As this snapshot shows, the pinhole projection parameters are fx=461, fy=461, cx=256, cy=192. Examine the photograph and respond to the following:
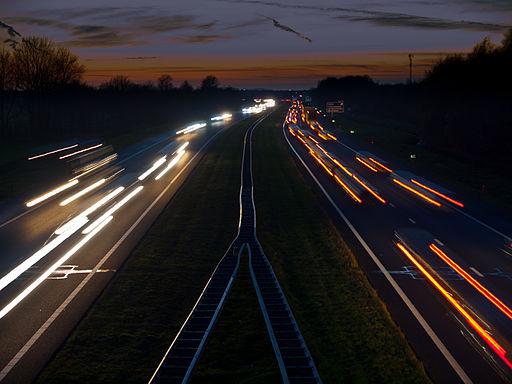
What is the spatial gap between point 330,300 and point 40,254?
44.4ft

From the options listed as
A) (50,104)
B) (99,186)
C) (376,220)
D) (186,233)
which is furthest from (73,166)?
(50,104)

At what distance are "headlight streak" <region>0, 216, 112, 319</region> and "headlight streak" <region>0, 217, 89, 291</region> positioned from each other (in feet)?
3.20

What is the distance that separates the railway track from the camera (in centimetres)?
1208

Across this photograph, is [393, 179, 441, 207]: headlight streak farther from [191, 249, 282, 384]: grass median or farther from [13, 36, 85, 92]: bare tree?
[13, 36, 85, 92]: bare tree

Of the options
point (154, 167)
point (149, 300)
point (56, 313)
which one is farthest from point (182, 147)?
point (56, 313)

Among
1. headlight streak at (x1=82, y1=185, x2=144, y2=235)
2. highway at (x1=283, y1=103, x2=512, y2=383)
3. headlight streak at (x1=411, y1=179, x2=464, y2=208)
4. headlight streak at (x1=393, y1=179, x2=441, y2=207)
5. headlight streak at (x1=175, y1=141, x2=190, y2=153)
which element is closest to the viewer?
highway at (x1=283, y1=103, x2=512, y2=383)

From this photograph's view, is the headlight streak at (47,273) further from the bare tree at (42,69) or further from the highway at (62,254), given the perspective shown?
the bare tree at (42,69)

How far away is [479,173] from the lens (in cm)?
4412

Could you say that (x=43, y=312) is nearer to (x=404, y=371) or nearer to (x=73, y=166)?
(x=404, y=371)

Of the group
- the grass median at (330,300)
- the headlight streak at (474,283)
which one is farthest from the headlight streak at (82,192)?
the headlight streak at (474,283)

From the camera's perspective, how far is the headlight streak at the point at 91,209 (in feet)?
83.1

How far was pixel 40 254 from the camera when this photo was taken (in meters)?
21.4

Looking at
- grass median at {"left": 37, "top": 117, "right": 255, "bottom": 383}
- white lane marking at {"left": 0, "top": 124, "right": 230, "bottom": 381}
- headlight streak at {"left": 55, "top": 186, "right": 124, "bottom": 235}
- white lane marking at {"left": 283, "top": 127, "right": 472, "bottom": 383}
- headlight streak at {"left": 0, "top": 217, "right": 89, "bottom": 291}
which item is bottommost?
white lane marking at {"left": 283, "top": 127, "right": 472, "bottom": 383}

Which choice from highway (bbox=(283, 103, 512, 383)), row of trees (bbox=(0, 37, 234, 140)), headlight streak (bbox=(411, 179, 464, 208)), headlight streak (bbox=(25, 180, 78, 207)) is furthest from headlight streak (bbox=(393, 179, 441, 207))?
row of trees (bbox=(0, 37, 234, 140))
